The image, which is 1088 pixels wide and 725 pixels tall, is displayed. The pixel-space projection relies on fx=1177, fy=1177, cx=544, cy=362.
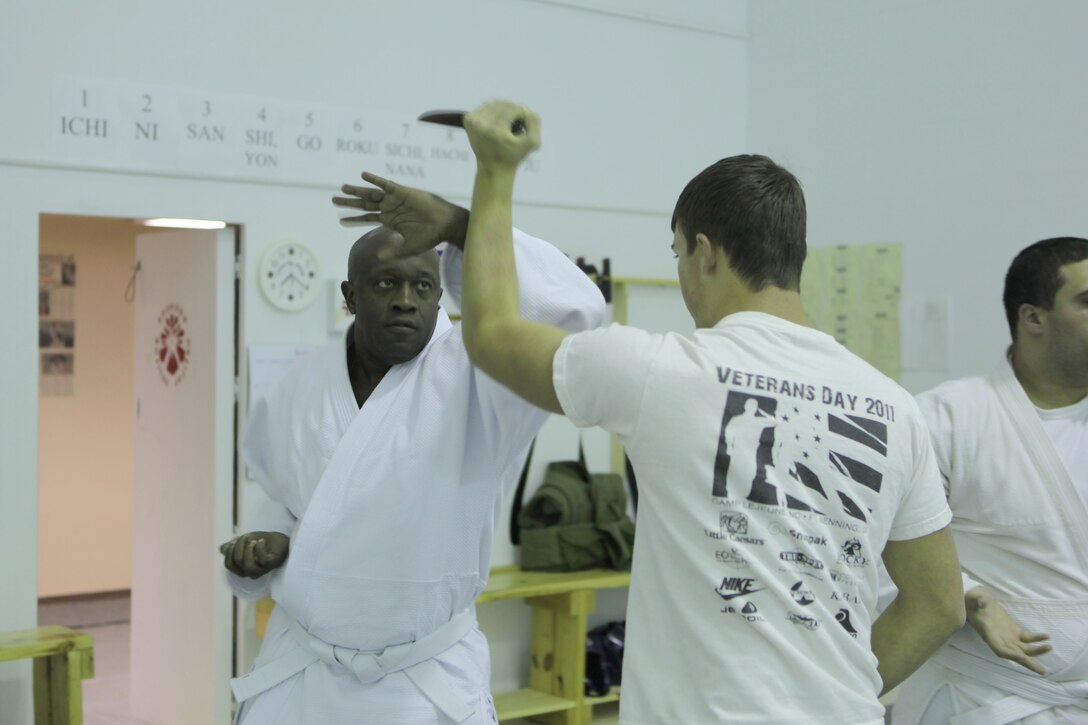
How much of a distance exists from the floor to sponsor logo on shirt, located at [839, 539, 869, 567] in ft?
13.4

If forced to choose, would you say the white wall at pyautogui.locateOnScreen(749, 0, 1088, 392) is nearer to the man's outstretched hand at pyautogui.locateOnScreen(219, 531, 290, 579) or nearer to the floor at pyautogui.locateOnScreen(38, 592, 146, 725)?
the man's outstretched hand at pyautogui.locateOnScreen(219, 531, 290, 579)

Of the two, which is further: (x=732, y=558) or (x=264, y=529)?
(x=264, y=529)

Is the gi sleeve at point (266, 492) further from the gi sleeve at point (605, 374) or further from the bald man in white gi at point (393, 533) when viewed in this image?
the gi sleeve at point (605, 374)

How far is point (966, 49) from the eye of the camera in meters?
4.59

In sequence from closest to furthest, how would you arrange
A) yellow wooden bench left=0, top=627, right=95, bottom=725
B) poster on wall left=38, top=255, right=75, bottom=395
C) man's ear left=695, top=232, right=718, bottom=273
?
1. man's ear left=695, top=232, right=718, bottom=273
2. yellow wooden bench left=0, top=627, right=95, bottom=725
3. poster on wall left=38, top=255, right=75, bottom=395

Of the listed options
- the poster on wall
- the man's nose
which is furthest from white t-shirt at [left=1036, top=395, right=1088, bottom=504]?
the poster on wall

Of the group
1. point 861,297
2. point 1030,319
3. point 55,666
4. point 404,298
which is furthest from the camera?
point 861,297

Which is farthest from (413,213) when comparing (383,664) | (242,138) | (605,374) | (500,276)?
(242,138)

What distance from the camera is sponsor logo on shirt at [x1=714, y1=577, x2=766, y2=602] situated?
1391 millimetres

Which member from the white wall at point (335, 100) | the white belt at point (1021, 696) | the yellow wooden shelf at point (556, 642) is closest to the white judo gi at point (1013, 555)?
the white belt at point (1021, 696)

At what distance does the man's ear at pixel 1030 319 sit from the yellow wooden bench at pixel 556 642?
2303 millimetres

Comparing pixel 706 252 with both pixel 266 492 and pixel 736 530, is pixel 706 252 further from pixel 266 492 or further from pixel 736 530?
pixel 266 492

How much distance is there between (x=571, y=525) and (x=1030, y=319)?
2620mm

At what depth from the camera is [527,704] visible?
15.2 feet
